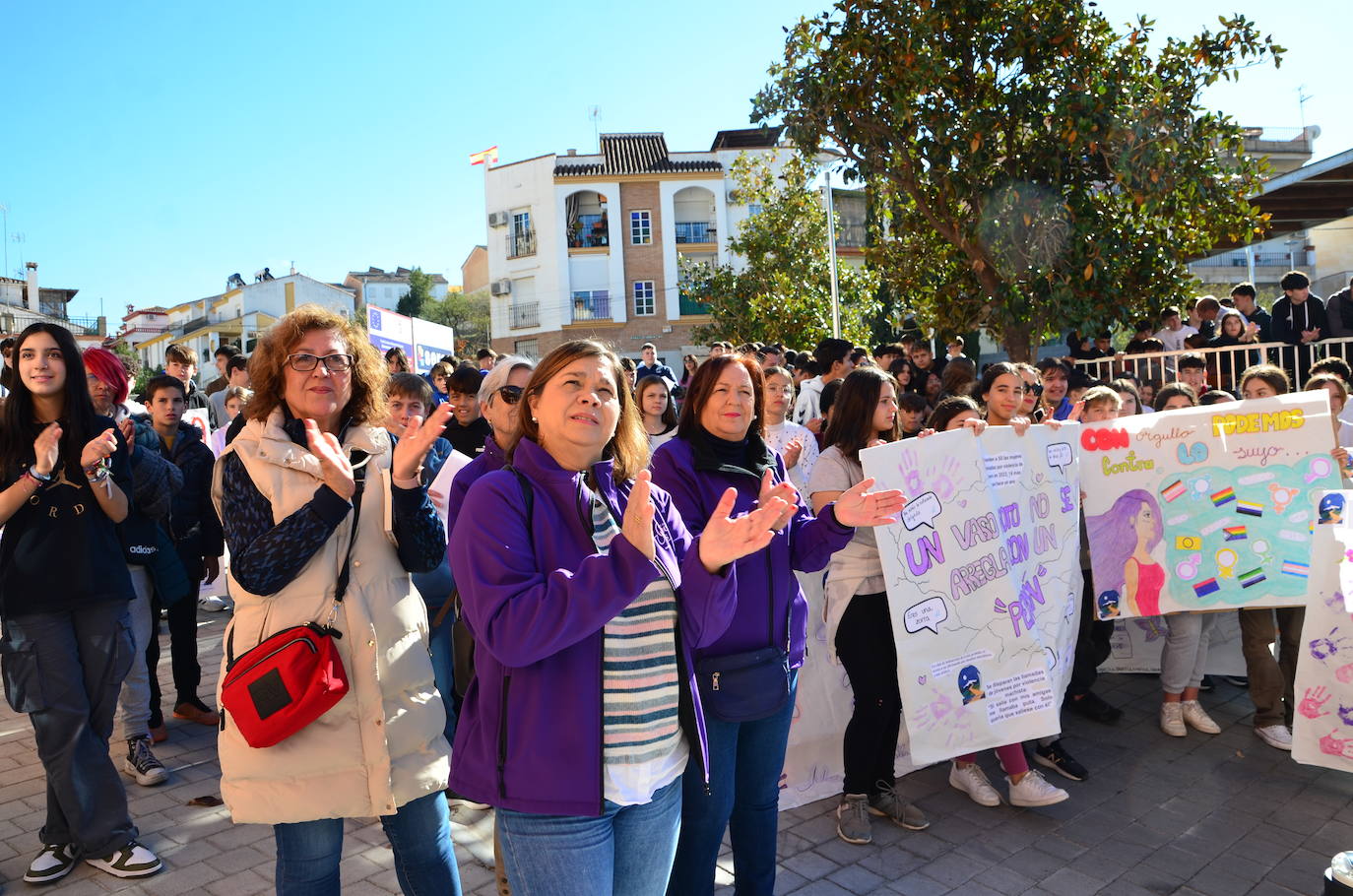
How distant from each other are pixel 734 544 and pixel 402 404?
2740 mm

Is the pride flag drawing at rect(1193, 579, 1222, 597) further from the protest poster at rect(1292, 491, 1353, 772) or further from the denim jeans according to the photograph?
the denim jeans

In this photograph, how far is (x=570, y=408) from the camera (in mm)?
2236

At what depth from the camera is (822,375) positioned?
9.02 meters

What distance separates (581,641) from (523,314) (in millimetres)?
46117

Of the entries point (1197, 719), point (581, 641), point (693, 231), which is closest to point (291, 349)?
point (581, 641)

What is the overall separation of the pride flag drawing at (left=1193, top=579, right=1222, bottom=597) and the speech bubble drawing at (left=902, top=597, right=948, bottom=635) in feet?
5.25

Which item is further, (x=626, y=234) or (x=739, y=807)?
(x=626, y=234)

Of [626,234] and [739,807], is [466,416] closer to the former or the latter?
[739,807]

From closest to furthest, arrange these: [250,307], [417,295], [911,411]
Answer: [911,411], [417,295], [250,307]

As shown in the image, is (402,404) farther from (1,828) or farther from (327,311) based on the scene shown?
(1,828)

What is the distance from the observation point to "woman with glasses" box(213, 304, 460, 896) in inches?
98.9

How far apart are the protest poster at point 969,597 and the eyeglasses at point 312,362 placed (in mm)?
2274

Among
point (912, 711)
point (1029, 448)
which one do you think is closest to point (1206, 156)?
point (1029, 448)

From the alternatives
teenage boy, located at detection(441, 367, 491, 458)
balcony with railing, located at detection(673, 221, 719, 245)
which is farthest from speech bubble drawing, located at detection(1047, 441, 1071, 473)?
balcony with railing, located at detection(673, 221, 719, 245)
